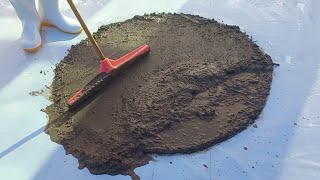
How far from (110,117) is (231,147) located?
58 centimetres

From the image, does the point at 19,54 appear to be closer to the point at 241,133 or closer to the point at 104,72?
the point at 104,72

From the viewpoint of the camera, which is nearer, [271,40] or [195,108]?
[195,108]

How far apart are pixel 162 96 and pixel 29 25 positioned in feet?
3.24

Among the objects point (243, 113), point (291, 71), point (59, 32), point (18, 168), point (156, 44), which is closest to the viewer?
point (18, 168)

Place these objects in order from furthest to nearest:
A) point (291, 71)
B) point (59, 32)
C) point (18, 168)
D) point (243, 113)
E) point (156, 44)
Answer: point (59, 32)
point (156, 44)
point (291, 71)
point (243, 113)
point (18, 168)

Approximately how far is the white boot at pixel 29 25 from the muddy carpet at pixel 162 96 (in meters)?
0.22

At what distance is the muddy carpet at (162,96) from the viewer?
72.2 inches

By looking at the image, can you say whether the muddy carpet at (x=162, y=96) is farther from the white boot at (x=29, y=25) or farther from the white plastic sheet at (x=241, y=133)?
the white boot at (x=29, y=25)

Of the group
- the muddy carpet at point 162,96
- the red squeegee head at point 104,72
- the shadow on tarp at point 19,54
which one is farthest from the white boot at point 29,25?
the red squeegee head at point 104,72

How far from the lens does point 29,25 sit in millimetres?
2439

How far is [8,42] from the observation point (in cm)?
252

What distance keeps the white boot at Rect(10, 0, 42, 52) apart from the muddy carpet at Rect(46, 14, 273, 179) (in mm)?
222

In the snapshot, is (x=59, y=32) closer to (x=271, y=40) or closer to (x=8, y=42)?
(x=8, y=42)

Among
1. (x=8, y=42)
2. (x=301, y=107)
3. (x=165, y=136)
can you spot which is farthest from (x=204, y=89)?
(x=8, y=42)
